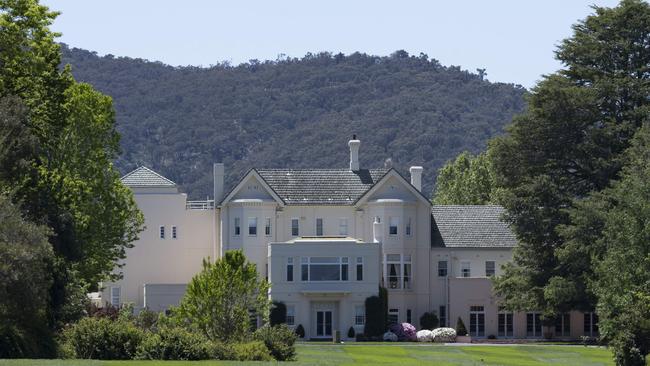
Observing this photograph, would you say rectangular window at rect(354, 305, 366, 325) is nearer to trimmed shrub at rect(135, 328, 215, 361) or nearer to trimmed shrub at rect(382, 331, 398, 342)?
trimmed shrub at rect(382, 331, 398, 342)

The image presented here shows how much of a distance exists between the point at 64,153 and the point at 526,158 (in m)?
25.2

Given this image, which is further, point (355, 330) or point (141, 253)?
point (141, 253)

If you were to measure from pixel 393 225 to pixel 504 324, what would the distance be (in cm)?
844

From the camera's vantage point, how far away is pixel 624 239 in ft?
209

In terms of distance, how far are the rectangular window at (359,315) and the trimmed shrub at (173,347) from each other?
37.3m

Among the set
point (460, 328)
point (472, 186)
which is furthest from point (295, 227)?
point (472, 186)

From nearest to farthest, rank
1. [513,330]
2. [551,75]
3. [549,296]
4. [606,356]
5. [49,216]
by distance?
[49,216] < [606,356] < [549,296] < [551,75] < [513,330]

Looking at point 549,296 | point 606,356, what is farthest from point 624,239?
point 549,296

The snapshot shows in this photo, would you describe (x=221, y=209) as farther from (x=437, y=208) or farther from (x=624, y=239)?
(x=624, y=239)

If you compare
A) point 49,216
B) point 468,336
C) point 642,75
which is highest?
point 642,75

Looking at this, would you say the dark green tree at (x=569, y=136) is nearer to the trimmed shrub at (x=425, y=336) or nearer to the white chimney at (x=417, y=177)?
the trimmed shrub at (x=425, y=336)

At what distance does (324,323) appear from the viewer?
89.4 meters

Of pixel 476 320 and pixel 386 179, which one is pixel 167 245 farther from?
pixel 476 320

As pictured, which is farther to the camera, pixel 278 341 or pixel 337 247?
pixel 337 247
